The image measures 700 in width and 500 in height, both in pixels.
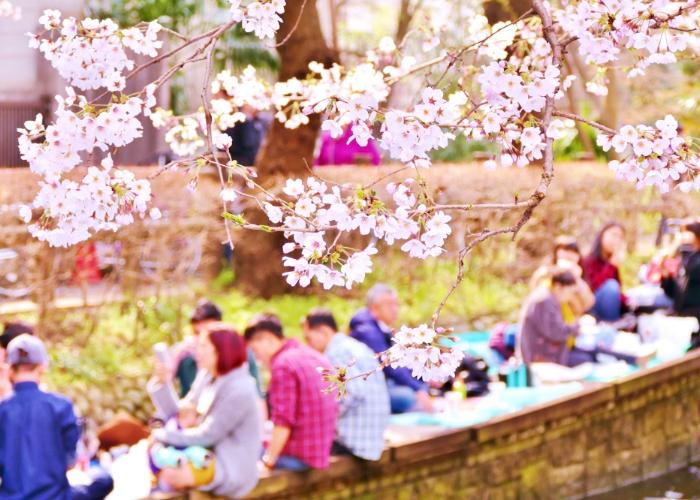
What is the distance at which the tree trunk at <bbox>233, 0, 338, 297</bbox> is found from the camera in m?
11.4

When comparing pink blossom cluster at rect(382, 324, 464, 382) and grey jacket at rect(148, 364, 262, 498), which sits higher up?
pink blossom cluster at rect(382, 324, 464, 382)

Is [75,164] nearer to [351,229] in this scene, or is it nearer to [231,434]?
[351,229]

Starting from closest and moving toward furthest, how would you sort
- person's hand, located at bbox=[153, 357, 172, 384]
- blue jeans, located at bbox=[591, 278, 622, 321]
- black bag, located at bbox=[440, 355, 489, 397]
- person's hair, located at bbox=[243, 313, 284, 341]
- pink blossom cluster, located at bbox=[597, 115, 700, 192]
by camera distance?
pink blossom cluster, located at bbox=[597, 115, 700, 192]
person's hair, located at bbox=[243, 313, 284, 341]
person's hand, located at bbox=[153, 357, 172, 384]
black bag, located at bbox=[440, 355, 489, 397]
blue jeans, located at bbox=[591, 278, 622, 321]

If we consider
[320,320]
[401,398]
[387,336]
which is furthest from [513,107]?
[401,398]

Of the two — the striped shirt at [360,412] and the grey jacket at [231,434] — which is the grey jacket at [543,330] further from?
the grey jacket at [231,434]

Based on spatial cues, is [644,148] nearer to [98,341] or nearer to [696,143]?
[696,143]

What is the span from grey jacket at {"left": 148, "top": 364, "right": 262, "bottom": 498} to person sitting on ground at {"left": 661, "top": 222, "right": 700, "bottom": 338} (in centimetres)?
488

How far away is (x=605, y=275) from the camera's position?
11055 millimetres

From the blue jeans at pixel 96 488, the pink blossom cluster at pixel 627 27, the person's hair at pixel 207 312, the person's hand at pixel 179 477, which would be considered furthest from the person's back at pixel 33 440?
the pink blossom cluster at pixel 627 27

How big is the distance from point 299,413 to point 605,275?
4818 millimetres

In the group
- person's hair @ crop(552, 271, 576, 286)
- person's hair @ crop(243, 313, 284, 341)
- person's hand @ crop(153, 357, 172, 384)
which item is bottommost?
person's hand @ crop(153, 357, 172, 384)

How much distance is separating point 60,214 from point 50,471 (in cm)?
290

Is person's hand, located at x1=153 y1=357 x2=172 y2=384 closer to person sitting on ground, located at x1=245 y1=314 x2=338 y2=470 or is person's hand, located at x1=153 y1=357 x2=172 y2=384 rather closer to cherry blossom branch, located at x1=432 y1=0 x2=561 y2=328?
person sitting on ground, located at x1=245 y1=314 x2=338 y2=470

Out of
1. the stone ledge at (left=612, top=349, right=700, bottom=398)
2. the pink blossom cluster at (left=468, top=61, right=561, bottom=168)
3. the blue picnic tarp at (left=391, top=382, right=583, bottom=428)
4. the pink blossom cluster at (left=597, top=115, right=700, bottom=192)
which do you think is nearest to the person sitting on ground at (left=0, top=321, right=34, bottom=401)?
the blue picnic tarp at (left=391, top=382, right=583, bottom=428)
